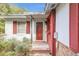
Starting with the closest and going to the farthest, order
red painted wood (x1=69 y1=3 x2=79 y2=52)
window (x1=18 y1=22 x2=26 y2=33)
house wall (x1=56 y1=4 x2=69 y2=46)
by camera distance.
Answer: red painted wood (x1=69 y1=3 x2=79 y2=52)
house wall (x1=56 y1=4 x2=69 y2=46)
window (x1=18 y1=22 x2=26 y2=33)

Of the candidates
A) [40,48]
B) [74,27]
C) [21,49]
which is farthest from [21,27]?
[74,27]

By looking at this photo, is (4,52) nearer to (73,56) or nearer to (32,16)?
(32,16)

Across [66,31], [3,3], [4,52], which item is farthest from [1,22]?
[66,31]

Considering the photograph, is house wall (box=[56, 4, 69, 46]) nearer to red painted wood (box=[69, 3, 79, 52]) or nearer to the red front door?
red painted wood (box=[69, 3, 79, 52])

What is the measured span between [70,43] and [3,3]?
3.84 ft

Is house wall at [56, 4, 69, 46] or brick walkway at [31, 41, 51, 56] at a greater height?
house wall at [56, 4, 69, 46]

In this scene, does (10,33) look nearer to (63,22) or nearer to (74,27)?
(63,22)

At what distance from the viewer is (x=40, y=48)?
310cm

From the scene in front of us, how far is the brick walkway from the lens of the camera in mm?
2945

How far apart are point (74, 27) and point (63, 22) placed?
1.94 ft

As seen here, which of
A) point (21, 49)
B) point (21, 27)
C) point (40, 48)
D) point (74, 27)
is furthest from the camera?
point (40, 48)

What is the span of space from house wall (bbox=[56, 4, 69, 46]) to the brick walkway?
290mm

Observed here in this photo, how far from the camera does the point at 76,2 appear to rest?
7.45 ft

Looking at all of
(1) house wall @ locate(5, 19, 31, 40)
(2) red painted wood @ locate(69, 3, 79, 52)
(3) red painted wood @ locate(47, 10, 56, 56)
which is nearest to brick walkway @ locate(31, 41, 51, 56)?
(3) red painted wood @ locate(47, 10, 56, 56)
